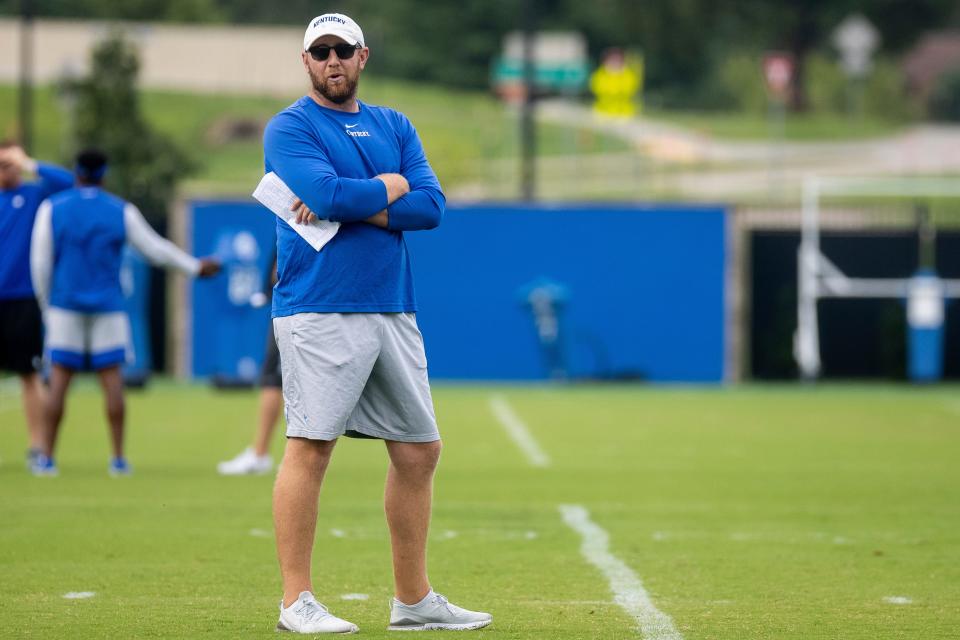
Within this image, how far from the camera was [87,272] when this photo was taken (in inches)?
437

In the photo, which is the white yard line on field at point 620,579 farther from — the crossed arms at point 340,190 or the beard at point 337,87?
the beard at point 337,87

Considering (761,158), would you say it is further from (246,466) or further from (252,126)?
(246,466)

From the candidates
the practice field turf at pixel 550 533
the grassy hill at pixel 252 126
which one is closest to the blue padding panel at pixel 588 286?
the practice field turf at pixel 550 533

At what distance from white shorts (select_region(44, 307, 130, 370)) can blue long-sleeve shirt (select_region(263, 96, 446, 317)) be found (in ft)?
17.0

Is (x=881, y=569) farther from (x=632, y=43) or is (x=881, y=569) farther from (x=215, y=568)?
(x=632, y=43)

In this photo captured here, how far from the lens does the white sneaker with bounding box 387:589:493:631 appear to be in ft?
20.5

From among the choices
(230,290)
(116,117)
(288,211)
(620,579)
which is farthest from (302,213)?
(116,117)

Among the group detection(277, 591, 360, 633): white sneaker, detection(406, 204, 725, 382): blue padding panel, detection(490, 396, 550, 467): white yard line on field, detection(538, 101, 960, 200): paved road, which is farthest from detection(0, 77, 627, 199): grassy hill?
detection(277, 591, 360, 633): white sneaker

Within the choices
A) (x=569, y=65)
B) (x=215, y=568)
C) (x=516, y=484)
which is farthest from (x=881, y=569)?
(x=569, y=65)

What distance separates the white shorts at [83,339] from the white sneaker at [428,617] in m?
5.30

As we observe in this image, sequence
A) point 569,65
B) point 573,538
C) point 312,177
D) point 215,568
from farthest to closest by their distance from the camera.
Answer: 1. point 569,65
2. point 573,538
3. point 215,568
4. point 312,177

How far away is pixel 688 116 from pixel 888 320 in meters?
43.8

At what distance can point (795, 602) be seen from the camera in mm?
6957

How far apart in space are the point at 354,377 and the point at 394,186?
2.18 ft
